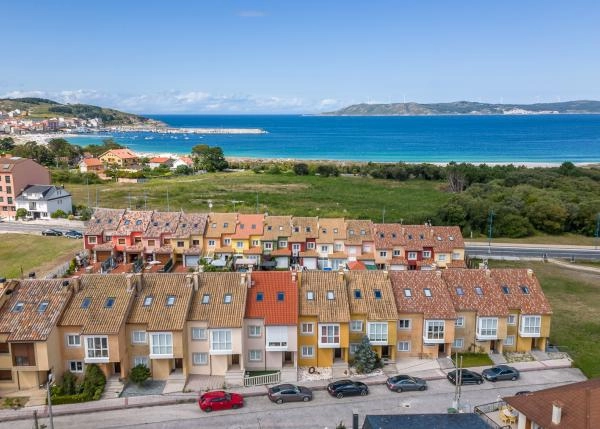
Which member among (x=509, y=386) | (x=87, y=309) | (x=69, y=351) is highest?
(x=87, y=309)

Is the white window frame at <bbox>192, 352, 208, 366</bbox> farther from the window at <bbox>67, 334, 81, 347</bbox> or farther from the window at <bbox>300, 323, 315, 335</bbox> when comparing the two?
the window at <bbox>67, 334, 81, 347</bbox>

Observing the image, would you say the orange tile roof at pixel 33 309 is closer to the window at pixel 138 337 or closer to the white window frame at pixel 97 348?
the white window frame at pixel 97 348

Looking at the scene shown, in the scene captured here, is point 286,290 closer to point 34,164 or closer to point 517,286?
point 517,286

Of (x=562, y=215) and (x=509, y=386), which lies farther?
(x=562, y=215)

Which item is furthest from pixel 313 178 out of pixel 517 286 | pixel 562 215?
pixel 517 286

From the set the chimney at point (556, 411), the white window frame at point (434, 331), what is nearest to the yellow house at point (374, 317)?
the white window frame at point (434, 331)

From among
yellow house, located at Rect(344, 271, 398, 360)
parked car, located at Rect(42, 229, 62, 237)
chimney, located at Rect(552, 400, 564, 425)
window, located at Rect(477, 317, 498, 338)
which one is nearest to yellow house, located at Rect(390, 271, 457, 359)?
yellow house, located at Rect(344, 271, 398, 360)
